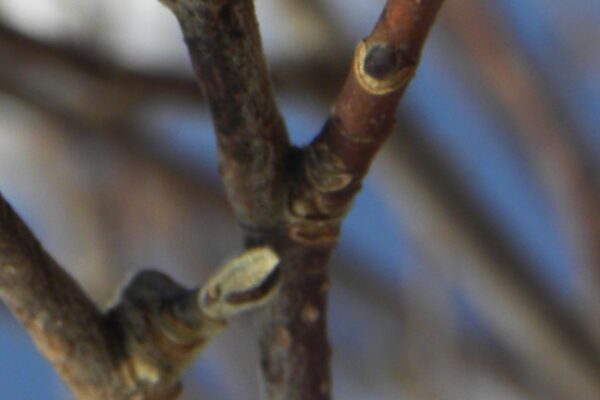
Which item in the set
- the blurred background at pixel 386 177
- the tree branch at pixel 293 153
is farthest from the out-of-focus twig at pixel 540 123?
the tree branch at pixel 293 153

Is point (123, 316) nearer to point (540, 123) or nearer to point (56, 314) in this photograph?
point (56, 314)

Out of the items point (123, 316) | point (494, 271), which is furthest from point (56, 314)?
point (494, 271)

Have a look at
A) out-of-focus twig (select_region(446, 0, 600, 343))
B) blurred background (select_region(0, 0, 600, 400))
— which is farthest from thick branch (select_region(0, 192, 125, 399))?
out-of-focus twig (select_region(446, 0, 600, 343))

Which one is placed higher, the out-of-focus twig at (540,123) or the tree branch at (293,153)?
the tree branch at (293,153)

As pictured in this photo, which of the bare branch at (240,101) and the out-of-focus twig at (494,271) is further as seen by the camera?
the out-of-focus twig at (494,271)

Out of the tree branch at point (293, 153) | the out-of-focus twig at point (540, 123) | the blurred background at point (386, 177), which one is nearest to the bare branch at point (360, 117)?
the tree branch at point (293, 153)

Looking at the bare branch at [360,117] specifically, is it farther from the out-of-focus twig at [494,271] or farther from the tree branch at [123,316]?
the out-of-focus twig at [494,271]

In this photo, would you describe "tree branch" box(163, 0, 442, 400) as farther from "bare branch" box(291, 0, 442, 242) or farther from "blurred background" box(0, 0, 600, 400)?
"blurred background" box(0, 0, 600, 400)

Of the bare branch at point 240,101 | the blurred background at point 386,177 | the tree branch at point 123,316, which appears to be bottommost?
the blurred background at point 386,177
